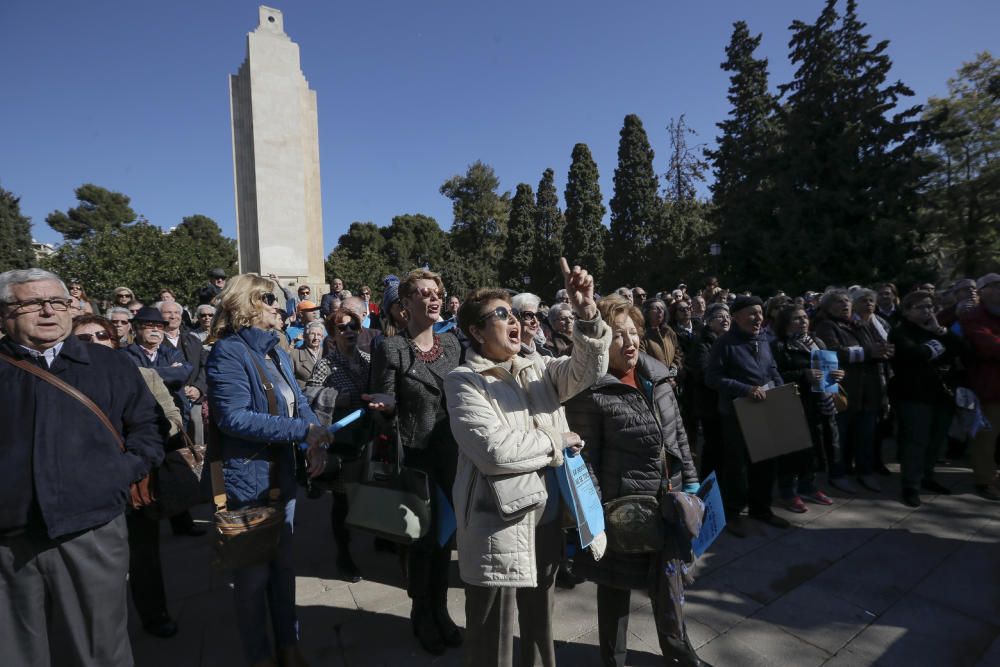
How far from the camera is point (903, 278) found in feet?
57.8

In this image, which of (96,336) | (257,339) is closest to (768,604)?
(257,339)

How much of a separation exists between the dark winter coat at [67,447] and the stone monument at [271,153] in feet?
55.3

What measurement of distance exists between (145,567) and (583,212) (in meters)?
33.3

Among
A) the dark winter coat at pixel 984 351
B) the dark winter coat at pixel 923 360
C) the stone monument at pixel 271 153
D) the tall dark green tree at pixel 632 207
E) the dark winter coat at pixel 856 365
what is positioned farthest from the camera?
the tall dark green tree at pixel 632 207

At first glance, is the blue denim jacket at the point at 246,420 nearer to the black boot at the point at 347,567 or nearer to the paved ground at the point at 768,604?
the paved ground at the point at 768,604

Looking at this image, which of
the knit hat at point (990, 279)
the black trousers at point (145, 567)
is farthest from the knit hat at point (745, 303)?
the black trousers at point (145, 567)

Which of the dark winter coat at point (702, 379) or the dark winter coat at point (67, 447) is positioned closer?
the dark winter coat at point (67, 447)

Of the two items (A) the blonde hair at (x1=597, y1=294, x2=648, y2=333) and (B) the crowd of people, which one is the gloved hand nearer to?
(B) the crowd of people

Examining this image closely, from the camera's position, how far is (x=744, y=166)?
21.4 meters

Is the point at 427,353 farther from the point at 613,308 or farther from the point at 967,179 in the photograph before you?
the point at 967,179

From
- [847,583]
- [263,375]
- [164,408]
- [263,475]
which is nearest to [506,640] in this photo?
[263,475]

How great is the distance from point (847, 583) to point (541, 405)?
9.79 ft

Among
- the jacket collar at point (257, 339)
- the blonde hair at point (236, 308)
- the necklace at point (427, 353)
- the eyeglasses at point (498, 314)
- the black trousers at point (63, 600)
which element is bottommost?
the black trousers at point (63, 600)

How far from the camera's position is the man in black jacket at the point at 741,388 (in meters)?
4.20
